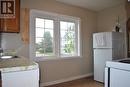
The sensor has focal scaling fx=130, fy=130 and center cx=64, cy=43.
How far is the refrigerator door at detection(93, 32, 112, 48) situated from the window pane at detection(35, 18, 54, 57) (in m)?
1.38

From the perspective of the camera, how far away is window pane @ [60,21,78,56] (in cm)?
397

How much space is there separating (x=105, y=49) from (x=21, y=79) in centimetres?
293

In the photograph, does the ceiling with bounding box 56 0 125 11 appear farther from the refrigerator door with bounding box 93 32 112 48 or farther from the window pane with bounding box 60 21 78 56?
the refrigerator door with bounding box 93 32 112 48

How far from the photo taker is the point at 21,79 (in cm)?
127

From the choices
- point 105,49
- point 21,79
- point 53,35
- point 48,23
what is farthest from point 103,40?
point 21,79

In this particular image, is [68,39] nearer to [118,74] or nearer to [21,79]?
[118,74]

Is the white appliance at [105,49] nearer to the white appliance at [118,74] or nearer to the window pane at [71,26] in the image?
the window pane at [71,26]

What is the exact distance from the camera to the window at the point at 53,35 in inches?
134

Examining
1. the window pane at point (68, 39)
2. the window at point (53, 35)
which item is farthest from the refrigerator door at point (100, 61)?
the window pane at point (68, 39)

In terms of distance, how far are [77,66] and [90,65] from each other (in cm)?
66

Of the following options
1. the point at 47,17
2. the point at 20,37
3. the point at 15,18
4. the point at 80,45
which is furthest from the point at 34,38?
the point at 80,45

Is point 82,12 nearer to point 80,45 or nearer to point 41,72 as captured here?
point 80,45

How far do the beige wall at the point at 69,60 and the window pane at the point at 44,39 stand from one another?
0.28 metres

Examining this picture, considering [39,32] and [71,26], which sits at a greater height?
[71,26]
